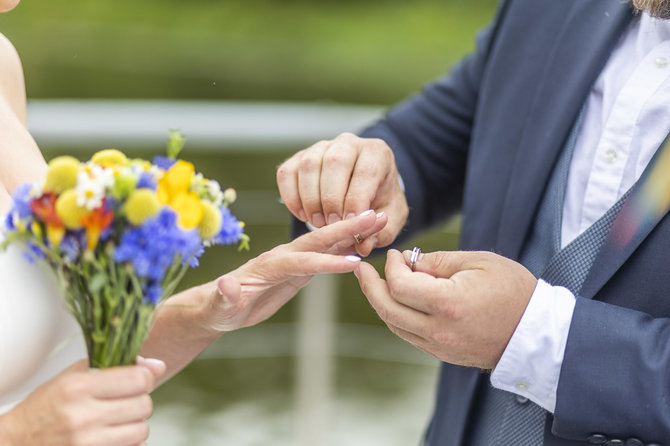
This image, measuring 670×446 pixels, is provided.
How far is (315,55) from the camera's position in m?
8.04

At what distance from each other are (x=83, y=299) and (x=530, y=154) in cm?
81

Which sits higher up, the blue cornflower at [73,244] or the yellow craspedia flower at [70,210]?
the yellow craspedia flower at [70,210]

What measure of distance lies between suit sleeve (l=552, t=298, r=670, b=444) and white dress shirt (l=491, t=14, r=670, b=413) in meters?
0.02

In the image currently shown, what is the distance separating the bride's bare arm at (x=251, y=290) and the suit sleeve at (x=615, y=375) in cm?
33

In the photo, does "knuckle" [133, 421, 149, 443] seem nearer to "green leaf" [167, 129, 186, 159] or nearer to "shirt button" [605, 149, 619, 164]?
"green leaf" [167, 129, 186, 159]

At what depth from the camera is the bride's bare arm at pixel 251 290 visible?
107 cm

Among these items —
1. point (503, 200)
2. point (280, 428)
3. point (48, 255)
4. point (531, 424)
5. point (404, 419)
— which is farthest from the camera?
point (404, 419)

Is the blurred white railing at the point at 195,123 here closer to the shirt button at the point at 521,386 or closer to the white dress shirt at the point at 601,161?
the white dress shirt at the point at 601,161

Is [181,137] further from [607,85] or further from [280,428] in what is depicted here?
[280,428]

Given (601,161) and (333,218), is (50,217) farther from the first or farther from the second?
(601,161)

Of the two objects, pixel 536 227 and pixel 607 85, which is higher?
pixel 607 85

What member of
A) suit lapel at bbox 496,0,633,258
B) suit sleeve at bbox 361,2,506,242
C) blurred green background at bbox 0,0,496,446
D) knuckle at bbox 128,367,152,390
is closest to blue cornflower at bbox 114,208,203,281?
knuckle at bbox 128,367,152,390

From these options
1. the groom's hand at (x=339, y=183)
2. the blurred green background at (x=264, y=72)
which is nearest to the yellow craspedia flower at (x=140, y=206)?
the groom's hand at (x=339, y=183)

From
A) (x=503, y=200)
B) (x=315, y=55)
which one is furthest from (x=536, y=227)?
(x=315, y=55)
